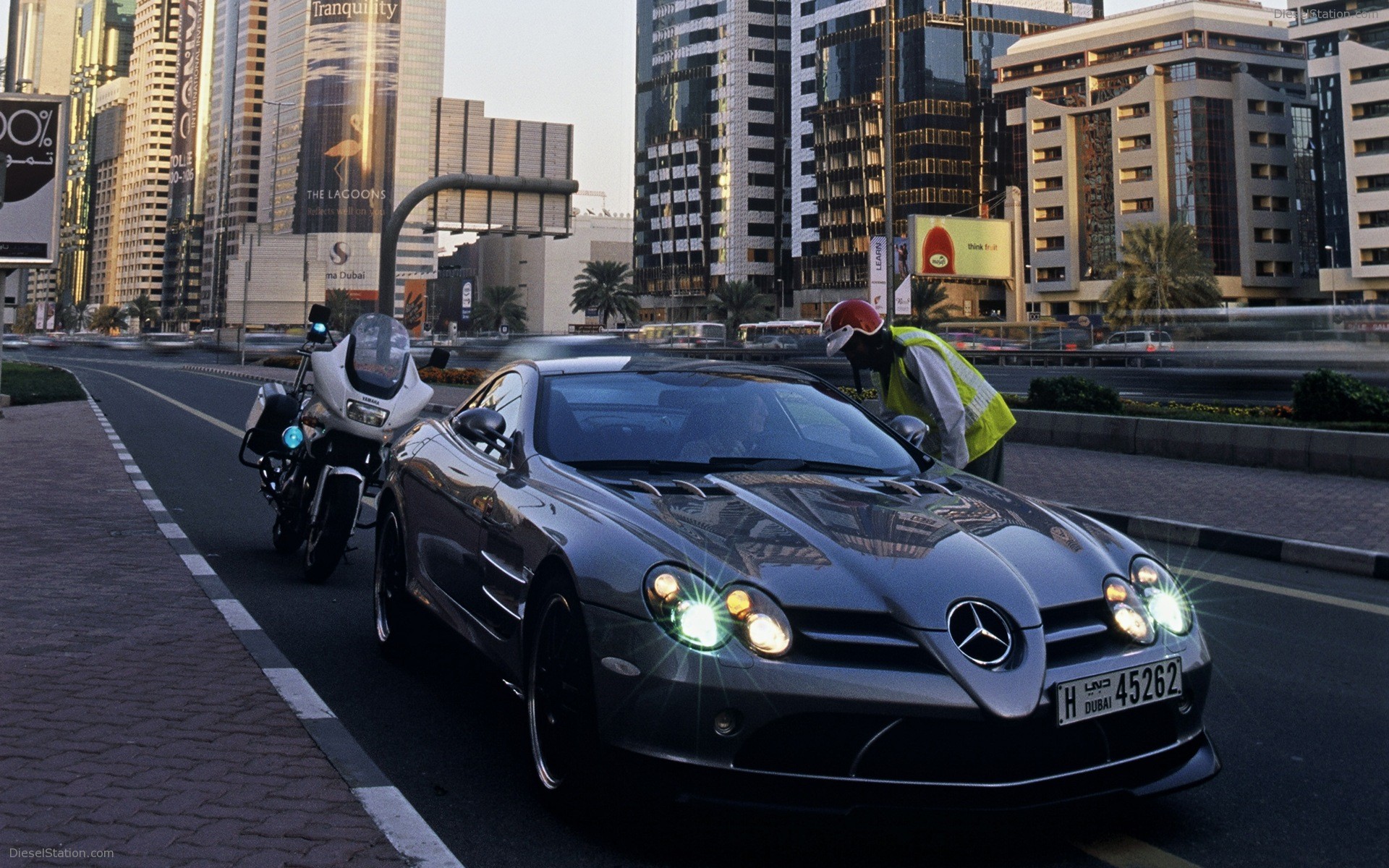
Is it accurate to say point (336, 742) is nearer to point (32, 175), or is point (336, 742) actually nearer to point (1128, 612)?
point (1128, 612)

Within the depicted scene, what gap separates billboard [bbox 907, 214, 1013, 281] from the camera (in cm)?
6788

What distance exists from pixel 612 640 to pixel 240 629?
3.47m

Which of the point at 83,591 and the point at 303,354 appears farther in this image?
the point at 303,354

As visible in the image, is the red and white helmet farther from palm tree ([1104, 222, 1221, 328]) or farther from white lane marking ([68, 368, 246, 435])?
palm tree ([1104, 222, 1221, 328])

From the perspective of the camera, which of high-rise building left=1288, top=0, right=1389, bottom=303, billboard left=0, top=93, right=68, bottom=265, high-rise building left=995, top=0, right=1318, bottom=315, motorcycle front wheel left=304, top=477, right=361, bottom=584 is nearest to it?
motorcycle front wheel left=304, top=477, right=361, bottom=584

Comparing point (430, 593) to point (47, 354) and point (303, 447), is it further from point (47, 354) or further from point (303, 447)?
point (47, 354)

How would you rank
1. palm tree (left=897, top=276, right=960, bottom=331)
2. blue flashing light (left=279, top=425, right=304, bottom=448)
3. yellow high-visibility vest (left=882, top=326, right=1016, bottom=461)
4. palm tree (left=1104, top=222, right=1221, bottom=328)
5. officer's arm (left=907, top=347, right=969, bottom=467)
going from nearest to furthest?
officer's arm (left=907, top=347, right=969, bottom=467), yellow high-visibility vest (left=882, top=326, right=1016, bottom=461), blue flashing light (left=279, top=425, right=304, bottom=448), palm tree (left=1104, top=222, right=1221, bottom=328), palm tree (left=897, top=276, right=960, bottom=331)

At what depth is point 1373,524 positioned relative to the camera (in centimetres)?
1039

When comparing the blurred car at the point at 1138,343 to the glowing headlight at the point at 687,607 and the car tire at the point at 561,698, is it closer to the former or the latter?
the car tire at the point at 561,698

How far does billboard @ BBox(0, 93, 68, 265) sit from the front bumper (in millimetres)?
25622

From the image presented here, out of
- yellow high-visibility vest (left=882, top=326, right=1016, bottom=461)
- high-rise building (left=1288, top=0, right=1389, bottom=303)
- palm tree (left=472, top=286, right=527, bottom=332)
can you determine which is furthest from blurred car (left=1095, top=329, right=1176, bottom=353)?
palm tree (left=472, top=286, right=527, bottom=332)

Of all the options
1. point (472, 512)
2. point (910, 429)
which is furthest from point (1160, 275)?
point (472, 512)

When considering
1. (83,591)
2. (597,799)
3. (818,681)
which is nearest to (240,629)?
(83,591)

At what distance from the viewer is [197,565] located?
8.13 m
